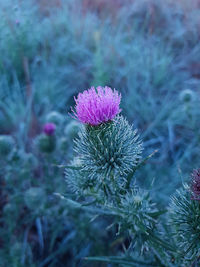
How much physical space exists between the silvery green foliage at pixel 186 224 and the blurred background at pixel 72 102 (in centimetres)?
54

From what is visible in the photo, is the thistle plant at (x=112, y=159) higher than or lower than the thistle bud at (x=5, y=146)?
lower

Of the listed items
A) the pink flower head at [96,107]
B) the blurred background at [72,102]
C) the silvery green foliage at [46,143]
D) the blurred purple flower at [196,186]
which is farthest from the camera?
the silvery green foliage at [46,143]

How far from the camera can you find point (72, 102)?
4035 mm

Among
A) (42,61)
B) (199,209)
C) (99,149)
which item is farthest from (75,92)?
(199,209)

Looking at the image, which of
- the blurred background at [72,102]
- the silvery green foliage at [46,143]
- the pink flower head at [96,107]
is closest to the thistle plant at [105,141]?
the pink flower head at [96,107]

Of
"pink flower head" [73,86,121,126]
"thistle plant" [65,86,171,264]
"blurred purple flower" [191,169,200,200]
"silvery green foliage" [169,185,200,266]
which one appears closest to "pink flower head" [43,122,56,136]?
"thistle plant" [65,86,171,264]

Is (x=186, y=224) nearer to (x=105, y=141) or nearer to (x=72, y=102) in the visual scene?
(x=105, y=141)

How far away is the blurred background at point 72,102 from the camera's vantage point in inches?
97.8

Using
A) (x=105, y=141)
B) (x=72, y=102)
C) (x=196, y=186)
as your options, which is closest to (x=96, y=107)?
(x=105, y=141)

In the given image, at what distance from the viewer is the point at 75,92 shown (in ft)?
13.7

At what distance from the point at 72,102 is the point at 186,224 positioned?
2950 millimetres

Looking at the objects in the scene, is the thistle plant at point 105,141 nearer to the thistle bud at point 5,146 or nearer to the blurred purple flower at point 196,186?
the blurred purple flower at point 196,186

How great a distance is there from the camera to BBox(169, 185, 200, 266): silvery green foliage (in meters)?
1.27

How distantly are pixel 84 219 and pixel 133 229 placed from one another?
0.99 metres
